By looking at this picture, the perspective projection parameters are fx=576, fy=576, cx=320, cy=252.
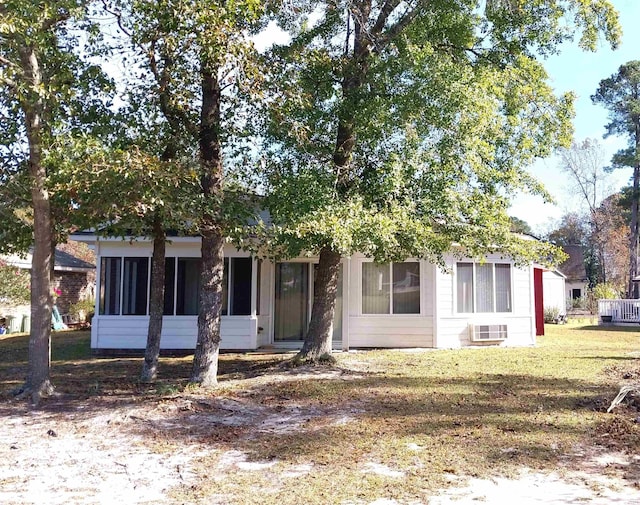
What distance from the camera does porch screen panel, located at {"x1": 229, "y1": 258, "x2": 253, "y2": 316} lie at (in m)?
14.1

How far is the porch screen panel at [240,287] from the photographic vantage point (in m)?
14.1

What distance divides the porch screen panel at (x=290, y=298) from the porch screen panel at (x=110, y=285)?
396 centimetres

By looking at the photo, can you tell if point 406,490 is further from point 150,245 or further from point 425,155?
point 150,245

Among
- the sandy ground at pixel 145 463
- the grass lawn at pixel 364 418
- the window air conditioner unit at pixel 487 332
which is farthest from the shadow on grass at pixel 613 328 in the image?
the sandy ground at pixel 145 463

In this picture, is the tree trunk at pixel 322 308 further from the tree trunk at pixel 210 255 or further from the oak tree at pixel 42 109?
the oak tree at pixel 42 109

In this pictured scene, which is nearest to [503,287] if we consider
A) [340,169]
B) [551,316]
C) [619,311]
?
[340,169]

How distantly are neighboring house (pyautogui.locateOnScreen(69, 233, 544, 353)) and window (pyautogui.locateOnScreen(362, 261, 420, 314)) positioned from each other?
26 millimetres

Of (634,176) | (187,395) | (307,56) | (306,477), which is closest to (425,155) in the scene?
(307,56)

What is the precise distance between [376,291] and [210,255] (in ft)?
21.5

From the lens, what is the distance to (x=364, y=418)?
7.22 metres

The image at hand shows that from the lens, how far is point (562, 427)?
6.65m

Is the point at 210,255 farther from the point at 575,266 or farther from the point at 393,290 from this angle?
the point at 575,266

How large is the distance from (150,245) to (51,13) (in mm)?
7448

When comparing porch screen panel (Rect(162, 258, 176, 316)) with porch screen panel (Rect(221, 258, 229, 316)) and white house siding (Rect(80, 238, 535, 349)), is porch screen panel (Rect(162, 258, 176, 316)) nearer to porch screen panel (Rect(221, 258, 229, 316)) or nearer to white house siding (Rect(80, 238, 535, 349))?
white house siding (Rect(80, 238, 535, 349))
